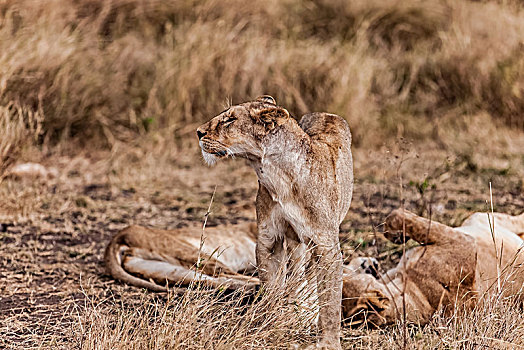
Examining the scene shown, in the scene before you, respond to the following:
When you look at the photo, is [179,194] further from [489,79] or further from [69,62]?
[489,79]

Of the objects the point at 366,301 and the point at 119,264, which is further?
the point at 119,264

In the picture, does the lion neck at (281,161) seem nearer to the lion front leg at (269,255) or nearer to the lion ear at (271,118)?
the lion ear at (271,118)

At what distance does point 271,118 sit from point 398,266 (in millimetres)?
Result: 1313

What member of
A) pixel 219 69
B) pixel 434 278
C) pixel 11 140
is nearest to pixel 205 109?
pixel 219 69

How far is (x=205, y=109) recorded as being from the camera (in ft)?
27.1

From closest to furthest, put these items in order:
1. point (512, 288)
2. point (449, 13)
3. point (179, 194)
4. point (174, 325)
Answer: point (174, 325) → point (512, 288) → point (179, 194) → point (449, 13)

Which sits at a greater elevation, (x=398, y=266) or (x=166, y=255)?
(x=398, y=266)

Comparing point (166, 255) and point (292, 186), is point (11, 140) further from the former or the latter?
point (292, 186)

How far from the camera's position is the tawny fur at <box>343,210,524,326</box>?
364 cm

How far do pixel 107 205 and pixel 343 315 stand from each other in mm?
3185

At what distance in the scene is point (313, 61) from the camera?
28.5 feet

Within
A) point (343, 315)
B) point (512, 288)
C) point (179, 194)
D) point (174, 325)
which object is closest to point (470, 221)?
point (512, 288)

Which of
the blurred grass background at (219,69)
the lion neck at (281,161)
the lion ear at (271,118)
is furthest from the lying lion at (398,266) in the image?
the blurred grass background at (219,69)

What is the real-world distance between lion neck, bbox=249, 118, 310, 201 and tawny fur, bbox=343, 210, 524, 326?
0.63 metres
